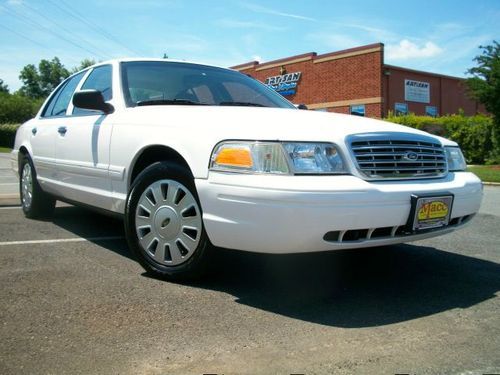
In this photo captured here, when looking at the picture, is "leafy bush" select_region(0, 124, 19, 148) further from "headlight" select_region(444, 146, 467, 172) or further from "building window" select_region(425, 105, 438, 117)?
"headlight" select_region(444, 146, 467, 172)

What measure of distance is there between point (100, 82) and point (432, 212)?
10.3 feet

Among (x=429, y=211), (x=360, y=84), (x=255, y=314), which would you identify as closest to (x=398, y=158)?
(x=429, y=211)

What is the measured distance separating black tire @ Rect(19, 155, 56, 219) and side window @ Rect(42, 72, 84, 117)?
2.00 ft

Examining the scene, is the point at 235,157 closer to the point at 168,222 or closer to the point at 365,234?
the point at 168,222

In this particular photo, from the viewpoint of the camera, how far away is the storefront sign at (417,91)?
2984cm

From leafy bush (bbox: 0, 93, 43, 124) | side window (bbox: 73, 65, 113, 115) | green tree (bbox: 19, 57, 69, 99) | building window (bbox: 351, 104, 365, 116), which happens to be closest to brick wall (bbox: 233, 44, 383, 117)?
building window (bbox: 351, 104, 365, 116)

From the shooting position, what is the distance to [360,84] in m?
28.3

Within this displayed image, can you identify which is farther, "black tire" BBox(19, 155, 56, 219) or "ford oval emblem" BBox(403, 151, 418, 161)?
"black tire" BBox(19, 155, 56, 219)

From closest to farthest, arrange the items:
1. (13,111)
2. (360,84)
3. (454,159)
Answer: (454,159) < (360,84) < (13,111)

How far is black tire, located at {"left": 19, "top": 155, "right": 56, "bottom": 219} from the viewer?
18.6 feet

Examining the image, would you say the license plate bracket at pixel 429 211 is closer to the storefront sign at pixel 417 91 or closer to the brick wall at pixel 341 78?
the brick wall at pixel 341 78

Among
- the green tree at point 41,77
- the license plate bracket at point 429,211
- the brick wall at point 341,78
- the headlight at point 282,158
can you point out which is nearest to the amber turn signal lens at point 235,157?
the headlight at point 282,158

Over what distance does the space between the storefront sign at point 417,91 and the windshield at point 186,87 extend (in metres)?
27.1

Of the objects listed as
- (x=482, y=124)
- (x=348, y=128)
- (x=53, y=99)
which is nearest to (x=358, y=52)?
(x=482, y=124)
